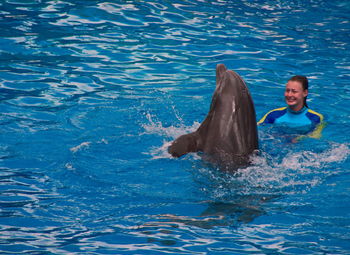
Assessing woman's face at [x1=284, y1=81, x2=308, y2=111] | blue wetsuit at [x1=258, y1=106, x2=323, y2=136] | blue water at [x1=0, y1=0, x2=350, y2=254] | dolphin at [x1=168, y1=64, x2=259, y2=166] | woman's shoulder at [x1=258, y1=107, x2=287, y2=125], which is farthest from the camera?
woman's shoulder at [x1=258, y1=107, x2=287, y2=125]

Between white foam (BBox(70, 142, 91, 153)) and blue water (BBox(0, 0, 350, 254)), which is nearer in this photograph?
blue water (BBox(0, 0, 350, 254))

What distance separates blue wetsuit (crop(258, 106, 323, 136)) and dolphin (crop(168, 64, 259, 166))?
93.0 inches

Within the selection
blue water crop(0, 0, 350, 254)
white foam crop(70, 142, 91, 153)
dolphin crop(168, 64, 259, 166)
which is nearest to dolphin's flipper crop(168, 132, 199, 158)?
dolphin crop(168, 64, 259, 166)

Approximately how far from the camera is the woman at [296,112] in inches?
321

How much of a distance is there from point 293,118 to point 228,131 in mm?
2842

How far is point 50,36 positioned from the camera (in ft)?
38.4

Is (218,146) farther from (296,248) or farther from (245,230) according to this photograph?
(296,248)

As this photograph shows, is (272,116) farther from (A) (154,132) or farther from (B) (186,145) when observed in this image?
(B) (186,145)

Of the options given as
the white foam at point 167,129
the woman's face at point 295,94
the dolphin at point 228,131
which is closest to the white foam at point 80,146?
the white foam at point 167,129

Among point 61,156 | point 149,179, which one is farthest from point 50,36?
point 149,179

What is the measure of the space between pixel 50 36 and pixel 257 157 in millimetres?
7307

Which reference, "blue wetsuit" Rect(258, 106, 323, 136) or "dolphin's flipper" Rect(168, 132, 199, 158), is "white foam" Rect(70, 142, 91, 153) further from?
"blue wetsuit" Rect(258, 106, 323, 136)

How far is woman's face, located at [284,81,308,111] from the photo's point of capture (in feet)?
26.7

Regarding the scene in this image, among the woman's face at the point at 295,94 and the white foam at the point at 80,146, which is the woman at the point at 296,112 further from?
the white foam at the point at 80,146
